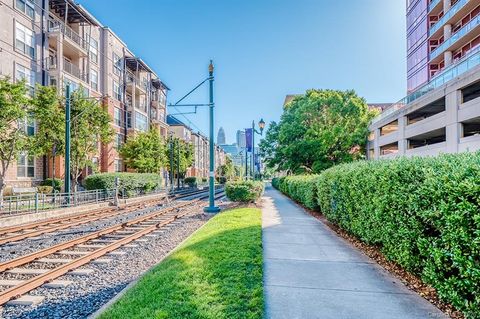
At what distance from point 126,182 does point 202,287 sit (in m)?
23.7

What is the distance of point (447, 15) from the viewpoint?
3406 centimetres

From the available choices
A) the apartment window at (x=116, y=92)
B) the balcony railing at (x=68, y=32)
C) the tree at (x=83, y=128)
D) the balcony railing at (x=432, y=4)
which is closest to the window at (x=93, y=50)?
the balcony railing at (x=68, y=32)

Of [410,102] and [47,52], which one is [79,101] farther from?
[410,102]

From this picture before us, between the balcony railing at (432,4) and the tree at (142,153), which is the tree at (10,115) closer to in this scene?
the tree at (142,153)

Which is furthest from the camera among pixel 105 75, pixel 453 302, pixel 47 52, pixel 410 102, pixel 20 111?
pixel 105 75

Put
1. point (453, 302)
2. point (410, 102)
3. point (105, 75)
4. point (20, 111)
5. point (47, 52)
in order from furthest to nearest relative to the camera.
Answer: point (105, 75) < point (410, 102) < point (47, 52) < point (20, 111) < point (453, 302)

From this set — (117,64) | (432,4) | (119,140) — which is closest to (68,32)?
(117,64)

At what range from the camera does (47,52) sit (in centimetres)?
2722

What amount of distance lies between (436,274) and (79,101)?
24.9m

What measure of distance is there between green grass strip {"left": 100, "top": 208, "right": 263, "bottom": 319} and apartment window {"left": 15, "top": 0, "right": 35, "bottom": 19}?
27.0 metres

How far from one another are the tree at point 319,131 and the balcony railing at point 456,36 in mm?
9749

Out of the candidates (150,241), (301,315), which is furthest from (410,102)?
(301,315)

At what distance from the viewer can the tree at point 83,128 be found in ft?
75.4

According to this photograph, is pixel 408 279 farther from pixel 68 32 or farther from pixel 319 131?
pixel 68 32
